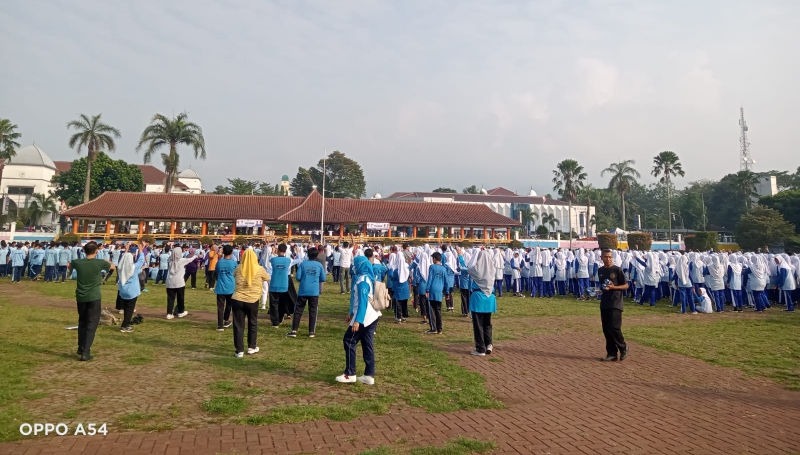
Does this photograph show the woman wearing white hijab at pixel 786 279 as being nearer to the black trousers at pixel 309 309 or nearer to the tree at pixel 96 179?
the black trousers at pixel 309 309

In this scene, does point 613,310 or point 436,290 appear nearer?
point 613,310

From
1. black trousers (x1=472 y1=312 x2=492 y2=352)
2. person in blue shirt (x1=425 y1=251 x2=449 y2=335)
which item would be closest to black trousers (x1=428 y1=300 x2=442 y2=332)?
person in blue shirt (x1=425 y1=251 x2=449 y2=335)

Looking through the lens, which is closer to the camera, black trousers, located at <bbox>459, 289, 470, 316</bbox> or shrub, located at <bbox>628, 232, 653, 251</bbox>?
black trousers, located at <bbox>459, 289, 470, 316</bbox>

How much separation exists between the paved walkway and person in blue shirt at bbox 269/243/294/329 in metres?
4.39

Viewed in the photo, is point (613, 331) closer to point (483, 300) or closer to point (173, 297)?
point (483, 300)

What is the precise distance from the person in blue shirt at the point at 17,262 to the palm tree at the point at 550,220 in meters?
69.1

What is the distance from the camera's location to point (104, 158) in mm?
50781

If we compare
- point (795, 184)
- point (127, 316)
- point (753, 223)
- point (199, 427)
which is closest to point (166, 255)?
point (127, 316)

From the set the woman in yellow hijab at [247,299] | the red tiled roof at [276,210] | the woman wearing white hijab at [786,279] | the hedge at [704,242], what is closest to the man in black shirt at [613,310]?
the woman in yellow hijab at [247,299]

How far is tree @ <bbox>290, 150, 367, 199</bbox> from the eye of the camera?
6744 cm

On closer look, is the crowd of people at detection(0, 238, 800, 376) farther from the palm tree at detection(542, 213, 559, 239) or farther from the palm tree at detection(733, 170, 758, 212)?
the palm tree at detection(542, 213, 559, 239)

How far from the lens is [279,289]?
30.3ft

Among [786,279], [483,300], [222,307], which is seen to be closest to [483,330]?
[483,300]

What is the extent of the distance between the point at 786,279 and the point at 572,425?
13.3 meters
